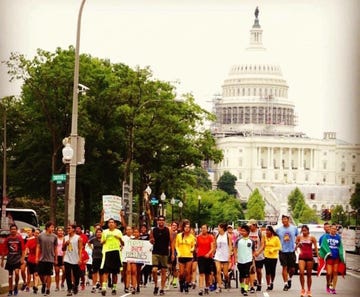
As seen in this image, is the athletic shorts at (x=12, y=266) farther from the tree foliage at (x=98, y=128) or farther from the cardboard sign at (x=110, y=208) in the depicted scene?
the tree foliage at (x=98, y=128)

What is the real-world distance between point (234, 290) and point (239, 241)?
2.63 m

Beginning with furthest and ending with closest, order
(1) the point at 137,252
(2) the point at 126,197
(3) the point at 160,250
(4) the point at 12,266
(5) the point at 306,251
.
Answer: (2) the point at 126,197 < (1) the point at 137,252 < (3) the point at 160,250 < (5) the point at 306,251 < (4) the point at 12,266

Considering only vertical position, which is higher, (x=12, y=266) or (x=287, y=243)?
(x=287, y=243)

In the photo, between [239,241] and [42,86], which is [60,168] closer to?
[42,86]

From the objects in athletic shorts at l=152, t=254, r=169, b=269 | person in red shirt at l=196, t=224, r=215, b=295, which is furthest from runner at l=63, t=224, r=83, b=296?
person in red shirt at l=196, t=224, r=215, b=295

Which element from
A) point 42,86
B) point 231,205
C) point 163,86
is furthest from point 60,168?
point 231,205

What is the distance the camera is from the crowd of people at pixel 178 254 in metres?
30.8

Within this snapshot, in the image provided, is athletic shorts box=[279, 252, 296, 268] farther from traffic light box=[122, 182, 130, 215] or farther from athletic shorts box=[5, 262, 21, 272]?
traffic light box=[122, 182, 130, 215]

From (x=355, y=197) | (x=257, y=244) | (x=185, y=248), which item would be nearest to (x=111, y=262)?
(x=185, y=248)

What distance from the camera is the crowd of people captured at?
101 ft

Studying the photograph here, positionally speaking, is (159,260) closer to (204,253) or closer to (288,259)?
(204,253)

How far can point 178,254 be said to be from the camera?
3331 cm

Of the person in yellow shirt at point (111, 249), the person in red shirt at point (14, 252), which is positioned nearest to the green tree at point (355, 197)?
the person in yellow shirt at point (111, 249)

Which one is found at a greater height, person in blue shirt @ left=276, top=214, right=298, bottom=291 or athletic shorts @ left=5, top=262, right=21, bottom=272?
person in blue shirt @ left=276, top=214, right=298, bottom=291
